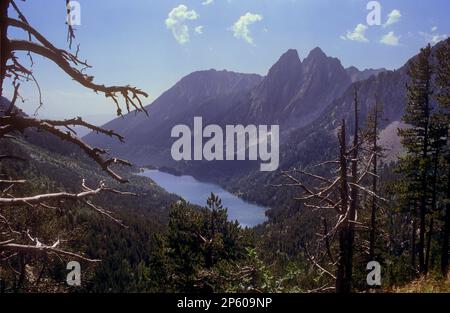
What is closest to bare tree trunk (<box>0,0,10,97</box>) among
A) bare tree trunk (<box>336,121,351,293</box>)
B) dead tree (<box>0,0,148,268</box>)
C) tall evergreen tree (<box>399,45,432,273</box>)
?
dead tree (<box>0,0,148,268</box>)

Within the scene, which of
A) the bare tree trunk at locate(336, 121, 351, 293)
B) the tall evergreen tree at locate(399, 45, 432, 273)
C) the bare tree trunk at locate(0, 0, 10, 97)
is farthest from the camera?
the tall evergreen tree at locate(399, 45, 432, 273)

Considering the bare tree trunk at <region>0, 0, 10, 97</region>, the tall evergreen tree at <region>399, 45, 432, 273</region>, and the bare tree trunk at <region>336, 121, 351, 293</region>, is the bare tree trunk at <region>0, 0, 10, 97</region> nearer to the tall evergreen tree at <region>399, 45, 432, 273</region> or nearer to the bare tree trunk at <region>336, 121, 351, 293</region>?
the bare tree trunk at <region>336, 121, 351, 293</region>

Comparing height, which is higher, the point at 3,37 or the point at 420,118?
the point at 420,118

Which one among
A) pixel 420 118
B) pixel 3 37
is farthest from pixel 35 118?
pixel 420 118

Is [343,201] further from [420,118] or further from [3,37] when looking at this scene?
[420,118]

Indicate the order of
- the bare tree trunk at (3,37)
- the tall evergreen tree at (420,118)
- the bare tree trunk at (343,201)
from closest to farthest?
the bare tree trunk at (3,37), the bare tree trunk at (343,201), the tall evergreen tree at (420,118)

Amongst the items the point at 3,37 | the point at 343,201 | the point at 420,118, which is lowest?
the point at 343,201

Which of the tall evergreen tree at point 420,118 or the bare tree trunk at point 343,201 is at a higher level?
the tall evergreen tree at point 420,118

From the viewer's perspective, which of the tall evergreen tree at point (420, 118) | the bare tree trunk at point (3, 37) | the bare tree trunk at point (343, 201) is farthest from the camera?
the tall evergreen tree at point (420, 118)

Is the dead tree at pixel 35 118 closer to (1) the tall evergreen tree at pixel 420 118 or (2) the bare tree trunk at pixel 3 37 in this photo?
(2) the bare tree trunk at pixel 3 37

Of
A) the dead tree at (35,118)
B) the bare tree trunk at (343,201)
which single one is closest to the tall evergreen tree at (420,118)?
the bare tree trunk at (343,201)

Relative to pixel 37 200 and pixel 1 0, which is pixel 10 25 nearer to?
pixel 1 0

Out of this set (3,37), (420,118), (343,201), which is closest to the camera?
(3,37)
